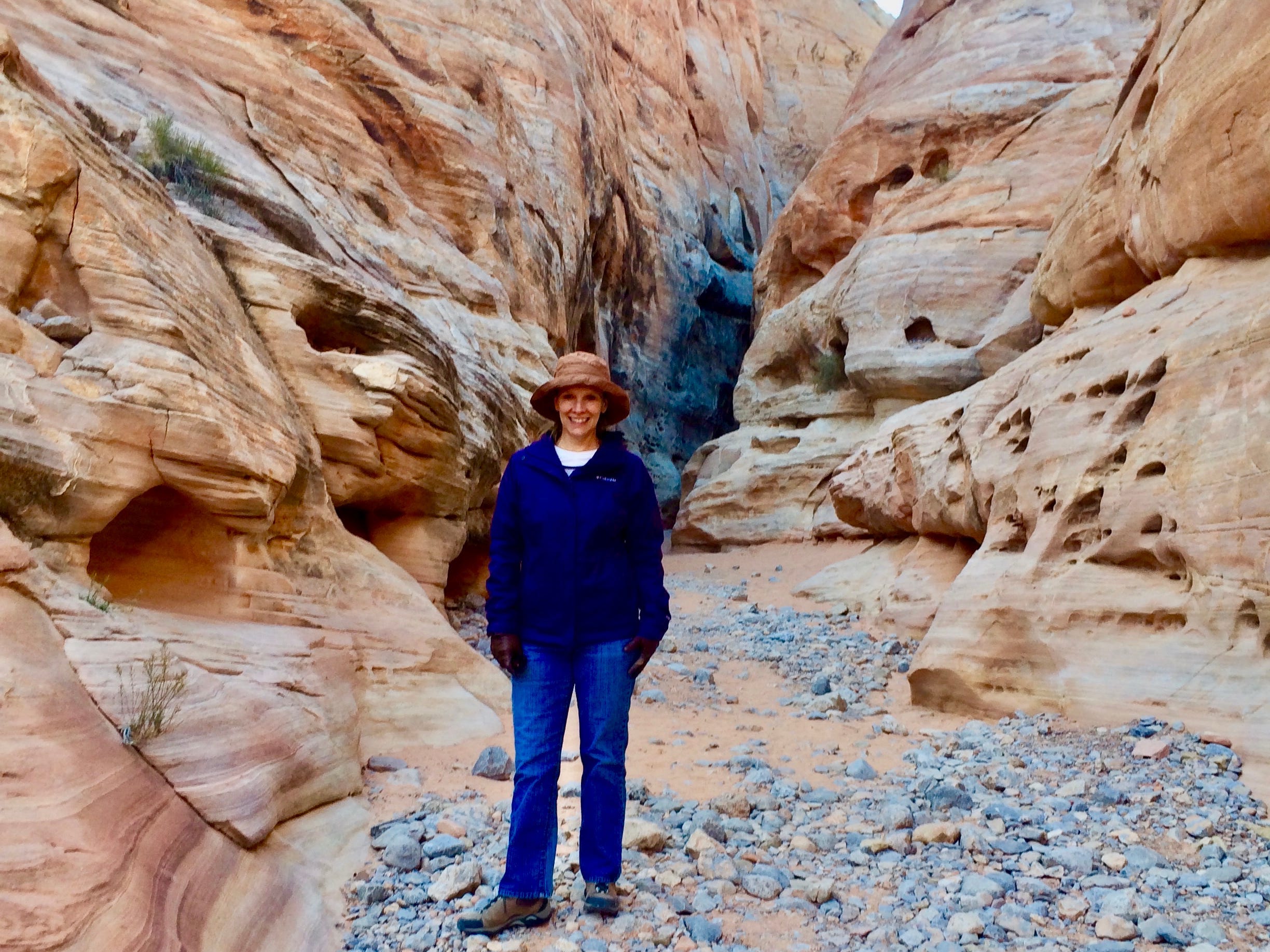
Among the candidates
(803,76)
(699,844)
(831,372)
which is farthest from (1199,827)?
(803,76)

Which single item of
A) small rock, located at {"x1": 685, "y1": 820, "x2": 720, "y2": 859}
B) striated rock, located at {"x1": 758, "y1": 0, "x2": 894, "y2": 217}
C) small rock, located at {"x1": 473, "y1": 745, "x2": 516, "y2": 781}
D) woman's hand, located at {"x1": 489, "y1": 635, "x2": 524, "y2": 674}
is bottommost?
small rock, located at {"x1": 685, "y1": 820, "x2": 720, "y2": 859}

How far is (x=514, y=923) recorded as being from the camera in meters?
3.01

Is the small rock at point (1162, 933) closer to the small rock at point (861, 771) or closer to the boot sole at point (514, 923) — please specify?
the small rock at point (861, 771)

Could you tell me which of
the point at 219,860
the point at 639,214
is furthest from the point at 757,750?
the point at 639,214

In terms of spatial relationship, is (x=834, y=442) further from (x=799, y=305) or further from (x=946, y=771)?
(x=946, y=771)

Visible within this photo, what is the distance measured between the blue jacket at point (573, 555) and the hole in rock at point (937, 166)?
1974 cm

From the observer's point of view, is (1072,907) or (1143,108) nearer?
(1072,907)

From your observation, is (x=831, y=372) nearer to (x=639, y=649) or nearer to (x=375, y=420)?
(x=375, y=420)

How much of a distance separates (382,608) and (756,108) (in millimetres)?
40677

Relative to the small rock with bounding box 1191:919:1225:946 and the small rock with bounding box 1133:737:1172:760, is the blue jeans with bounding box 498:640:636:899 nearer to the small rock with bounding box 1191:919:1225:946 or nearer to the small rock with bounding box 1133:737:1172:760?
the small rock with bounding box 1191:919:1225:946

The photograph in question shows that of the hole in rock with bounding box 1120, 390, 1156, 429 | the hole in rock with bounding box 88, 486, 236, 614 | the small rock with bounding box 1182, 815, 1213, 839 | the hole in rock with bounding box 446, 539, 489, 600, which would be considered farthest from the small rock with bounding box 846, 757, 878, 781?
the hole in rock with bounding box 446, 539, 489, 600

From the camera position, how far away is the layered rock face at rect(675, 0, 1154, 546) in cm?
1791

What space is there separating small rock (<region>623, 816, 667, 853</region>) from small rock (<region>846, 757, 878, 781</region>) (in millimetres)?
1688

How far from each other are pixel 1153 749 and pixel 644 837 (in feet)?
10.2
